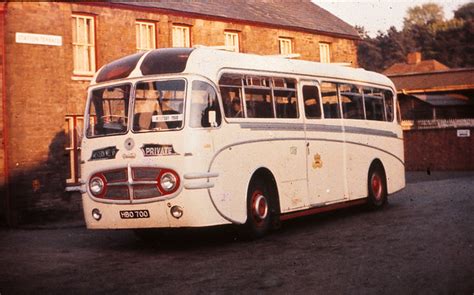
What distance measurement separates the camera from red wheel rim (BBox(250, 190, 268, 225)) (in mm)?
11430

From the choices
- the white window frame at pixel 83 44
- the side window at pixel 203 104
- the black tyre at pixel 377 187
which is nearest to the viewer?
the side window at pixel 203 104

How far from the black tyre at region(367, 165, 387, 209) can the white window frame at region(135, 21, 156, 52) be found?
8.50 m

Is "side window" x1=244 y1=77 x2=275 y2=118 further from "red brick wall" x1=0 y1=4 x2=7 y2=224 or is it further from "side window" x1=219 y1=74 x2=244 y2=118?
"red brick wall" x1=0 y1=4 x2=7 y2=224

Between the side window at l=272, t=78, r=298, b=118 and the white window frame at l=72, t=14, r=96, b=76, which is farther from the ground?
the white window frame at l=72, t=14, r=96, b=76

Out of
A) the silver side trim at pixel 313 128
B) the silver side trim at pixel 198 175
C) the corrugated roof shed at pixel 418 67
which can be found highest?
the corrugated roof shed at pixel 418 67

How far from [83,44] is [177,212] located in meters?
10.5

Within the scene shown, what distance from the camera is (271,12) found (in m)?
26.1

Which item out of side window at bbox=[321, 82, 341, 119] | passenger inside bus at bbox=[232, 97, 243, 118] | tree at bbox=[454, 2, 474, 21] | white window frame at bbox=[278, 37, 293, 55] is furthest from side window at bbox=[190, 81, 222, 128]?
tree at bbox=[454, 2, 474, 21]

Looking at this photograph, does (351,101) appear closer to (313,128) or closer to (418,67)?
(313,128)

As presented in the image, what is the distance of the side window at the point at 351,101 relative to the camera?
574 inches

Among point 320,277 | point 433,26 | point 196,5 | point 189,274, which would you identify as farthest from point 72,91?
point 433,26

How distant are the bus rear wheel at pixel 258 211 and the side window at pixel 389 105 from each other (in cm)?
591

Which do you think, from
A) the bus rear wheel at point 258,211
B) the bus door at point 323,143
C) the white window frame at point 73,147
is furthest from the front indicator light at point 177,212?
the white window frame at point 73,147

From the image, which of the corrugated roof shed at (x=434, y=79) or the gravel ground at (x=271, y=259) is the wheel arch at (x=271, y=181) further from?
the corrugated roof shed at (x=434, y=79)
